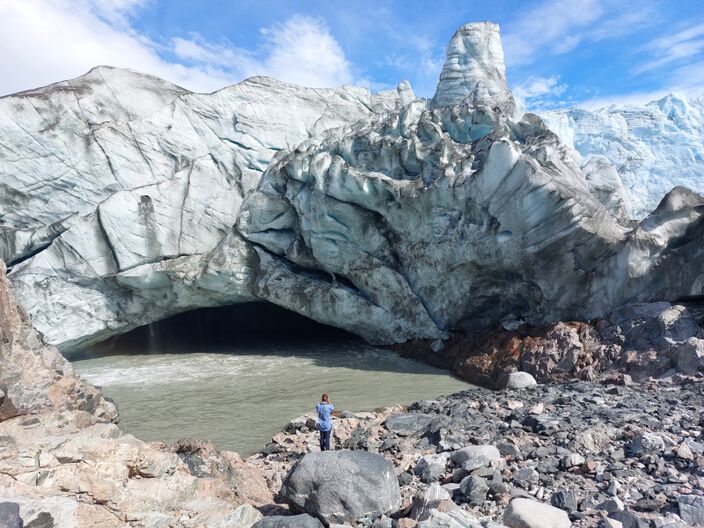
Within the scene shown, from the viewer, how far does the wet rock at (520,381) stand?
32.1ft

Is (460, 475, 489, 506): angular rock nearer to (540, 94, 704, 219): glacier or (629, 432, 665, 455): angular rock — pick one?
(629, 432, 665, 455): angular rock

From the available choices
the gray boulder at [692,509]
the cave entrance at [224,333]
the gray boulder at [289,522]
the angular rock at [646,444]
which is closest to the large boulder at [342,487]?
the gray boulder at [289,522]

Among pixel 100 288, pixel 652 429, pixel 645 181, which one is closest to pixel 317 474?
pixel 652 429

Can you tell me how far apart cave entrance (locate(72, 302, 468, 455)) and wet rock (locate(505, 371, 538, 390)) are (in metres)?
1.21

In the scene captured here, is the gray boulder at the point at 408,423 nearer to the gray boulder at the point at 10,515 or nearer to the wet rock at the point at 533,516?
the wet rock at the point at 533,516

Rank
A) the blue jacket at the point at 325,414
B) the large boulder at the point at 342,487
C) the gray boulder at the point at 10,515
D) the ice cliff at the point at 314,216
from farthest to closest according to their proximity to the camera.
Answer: the ice cliff at the point at 314,216 < the blue jacket at the point at 325,414 < the large boulder at the point at 342,487 < the gray boulder at the point at 10,515

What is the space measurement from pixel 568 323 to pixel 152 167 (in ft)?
45.4

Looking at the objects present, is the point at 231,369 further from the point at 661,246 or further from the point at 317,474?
the point at 661,246

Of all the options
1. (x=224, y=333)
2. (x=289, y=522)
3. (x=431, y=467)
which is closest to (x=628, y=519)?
(x=431, y=467)

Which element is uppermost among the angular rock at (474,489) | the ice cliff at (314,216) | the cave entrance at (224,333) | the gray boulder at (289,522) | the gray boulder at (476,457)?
the ice cliff at (314,216)

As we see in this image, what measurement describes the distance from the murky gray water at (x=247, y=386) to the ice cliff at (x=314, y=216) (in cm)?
146

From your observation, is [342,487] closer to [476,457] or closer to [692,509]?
[476,457]

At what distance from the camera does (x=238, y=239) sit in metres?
15.2

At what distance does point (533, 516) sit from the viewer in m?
4.10
